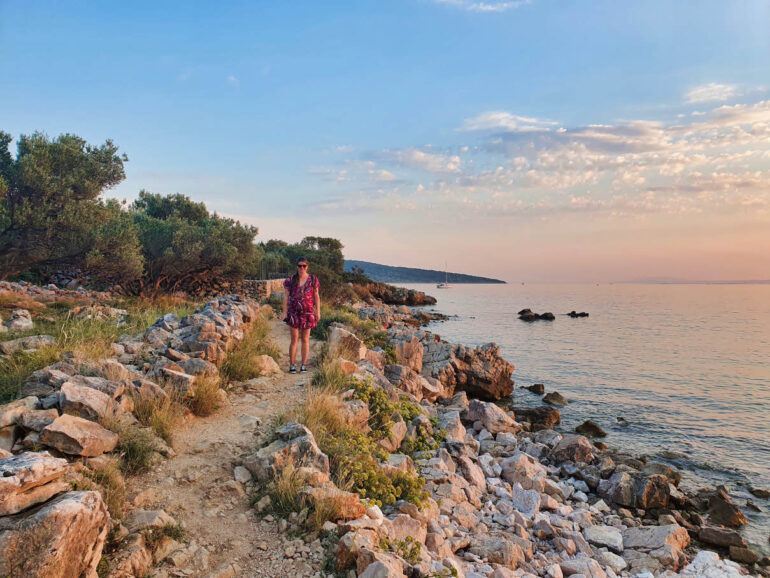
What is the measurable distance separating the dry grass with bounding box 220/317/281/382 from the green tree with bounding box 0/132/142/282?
9354mm

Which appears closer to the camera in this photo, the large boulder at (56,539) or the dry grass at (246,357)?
the large boulder at (56,539)

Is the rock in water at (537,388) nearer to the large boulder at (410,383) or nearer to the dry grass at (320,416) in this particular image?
the large boulder at (410,383)

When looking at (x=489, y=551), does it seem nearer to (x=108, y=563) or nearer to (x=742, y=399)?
(x=108, y=563)

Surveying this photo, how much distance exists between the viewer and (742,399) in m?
17.7

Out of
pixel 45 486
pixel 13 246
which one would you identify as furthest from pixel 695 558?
pixel 13 246

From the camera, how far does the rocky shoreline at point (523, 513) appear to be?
4.91 m

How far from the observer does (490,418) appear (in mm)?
12281

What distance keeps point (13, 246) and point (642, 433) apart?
22.9 meters

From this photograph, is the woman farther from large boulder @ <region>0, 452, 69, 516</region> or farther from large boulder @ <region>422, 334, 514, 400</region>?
large boulder @ <region>422, 334, 514, 400</region>

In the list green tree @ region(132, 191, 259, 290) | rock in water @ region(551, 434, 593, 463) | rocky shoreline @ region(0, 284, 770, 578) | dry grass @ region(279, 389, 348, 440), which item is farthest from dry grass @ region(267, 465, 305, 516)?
green tree @ region(132, 191, 259, 290)

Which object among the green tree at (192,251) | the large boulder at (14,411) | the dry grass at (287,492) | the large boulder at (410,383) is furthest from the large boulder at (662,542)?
the green tree at (192,251)

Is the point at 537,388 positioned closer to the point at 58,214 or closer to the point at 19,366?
the point at 19,366

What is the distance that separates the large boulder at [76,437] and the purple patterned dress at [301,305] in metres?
5.39

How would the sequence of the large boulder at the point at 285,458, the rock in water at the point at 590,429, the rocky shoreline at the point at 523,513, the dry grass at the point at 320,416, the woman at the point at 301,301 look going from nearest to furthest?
the rocky shoreline at the point at 523,513
the large boulder at the point at 285,458
the dry grass at the point at 320,416
the woman at the point at 301,301
the rock in water at the point at 590,429
